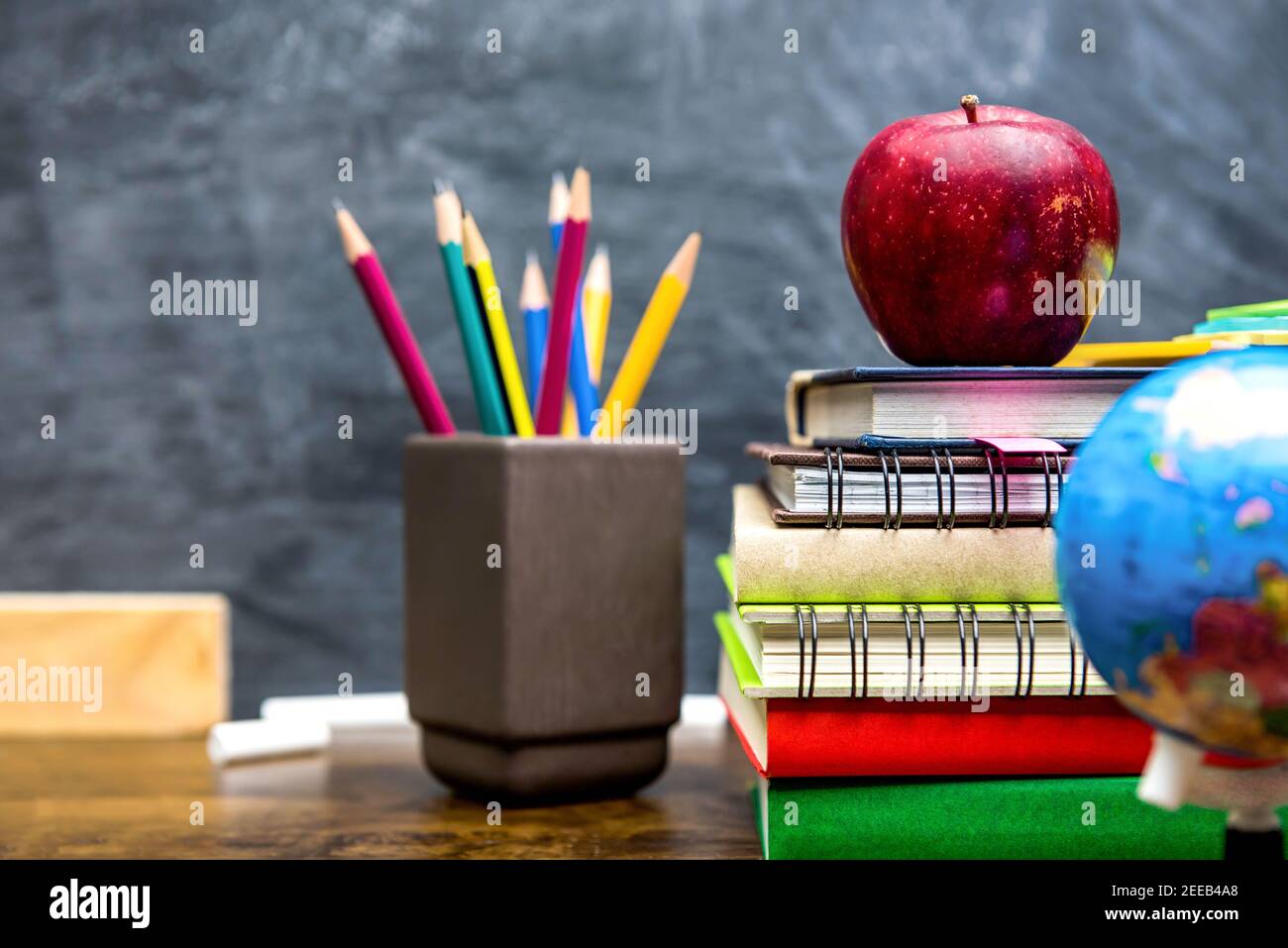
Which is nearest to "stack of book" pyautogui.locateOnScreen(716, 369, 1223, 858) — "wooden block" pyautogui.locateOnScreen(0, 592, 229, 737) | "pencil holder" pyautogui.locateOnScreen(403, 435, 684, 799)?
"pencil holder" pyautogui.locateOnScreen(403, 435, 684, 799)

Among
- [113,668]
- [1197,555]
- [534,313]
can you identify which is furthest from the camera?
[113,668]

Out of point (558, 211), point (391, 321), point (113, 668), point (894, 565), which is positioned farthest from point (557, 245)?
point (113, 668)

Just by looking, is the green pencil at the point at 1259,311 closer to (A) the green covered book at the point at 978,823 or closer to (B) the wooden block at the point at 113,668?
(A) the green covered book at the point at 978,823

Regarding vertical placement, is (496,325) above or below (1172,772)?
above

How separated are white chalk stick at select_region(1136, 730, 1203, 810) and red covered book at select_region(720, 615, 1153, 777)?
19 cm

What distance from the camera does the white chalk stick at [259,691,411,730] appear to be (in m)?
0.91

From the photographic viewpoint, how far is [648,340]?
2.44 feet

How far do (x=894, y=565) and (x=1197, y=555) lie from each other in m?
0.24

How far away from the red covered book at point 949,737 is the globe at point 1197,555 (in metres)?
0.20

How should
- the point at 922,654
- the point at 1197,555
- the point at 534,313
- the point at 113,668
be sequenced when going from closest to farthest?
the point at 1197,555 < the point at 922,654 < the point at 534,313 < the point at 113,668

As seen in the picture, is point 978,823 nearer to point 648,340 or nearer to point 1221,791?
point 1221,791

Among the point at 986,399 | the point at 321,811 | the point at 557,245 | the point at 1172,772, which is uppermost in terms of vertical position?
the point at 557,245

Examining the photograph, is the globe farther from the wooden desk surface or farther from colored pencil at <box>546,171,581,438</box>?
colored pencil at <box>546,171,581,438</box>

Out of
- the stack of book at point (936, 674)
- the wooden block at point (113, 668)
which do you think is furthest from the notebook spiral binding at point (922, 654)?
the wooden block at point (113, 668)
